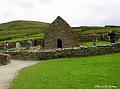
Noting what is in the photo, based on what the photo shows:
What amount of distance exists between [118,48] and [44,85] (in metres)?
18.0

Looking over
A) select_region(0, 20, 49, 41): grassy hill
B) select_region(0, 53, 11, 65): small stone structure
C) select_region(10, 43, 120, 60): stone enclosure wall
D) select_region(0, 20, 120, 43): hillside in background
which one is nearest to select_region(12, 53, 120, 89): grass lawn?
select_region(10, 43, 120, 60): stone enclosure wall

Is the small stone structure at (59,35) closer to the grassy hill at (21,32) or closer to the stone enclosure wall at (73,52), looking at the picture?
the stone enclosure wall at (73,52)

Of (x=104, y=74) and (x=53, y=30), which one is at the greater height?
(x=53, y=30)

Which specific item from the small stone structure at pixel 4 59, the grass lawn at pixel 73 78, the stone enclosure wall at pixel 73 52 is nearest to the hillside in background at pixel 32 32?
the stone enclosure wall at pixel 73 52

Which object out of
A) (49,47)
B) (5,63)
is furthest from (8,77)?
(49,47)

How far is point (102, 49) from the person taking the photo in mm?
37250

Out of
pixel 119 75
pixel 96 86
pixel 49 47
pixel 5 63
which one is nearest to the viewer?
pixel 96 86

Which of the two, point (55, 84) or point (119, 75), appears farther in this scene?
point (119, 75)

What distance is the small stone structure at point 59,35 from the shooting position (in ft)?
153

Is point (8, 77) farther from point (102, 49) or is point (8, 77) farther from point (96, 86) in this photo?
point (102, 49)

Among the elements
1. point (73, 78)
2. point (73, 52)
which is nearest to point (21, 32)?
point (73, 52)

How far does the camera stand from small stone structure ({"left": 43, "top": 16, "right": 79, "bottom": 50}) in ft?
153

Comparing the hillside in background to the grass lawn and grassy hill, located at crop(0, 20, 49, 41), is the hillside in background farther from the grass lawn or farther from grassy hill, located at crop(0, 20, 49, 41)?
the grass lawn

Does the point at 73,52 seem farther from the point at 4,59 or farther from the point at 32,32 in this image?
the point at 32,32
